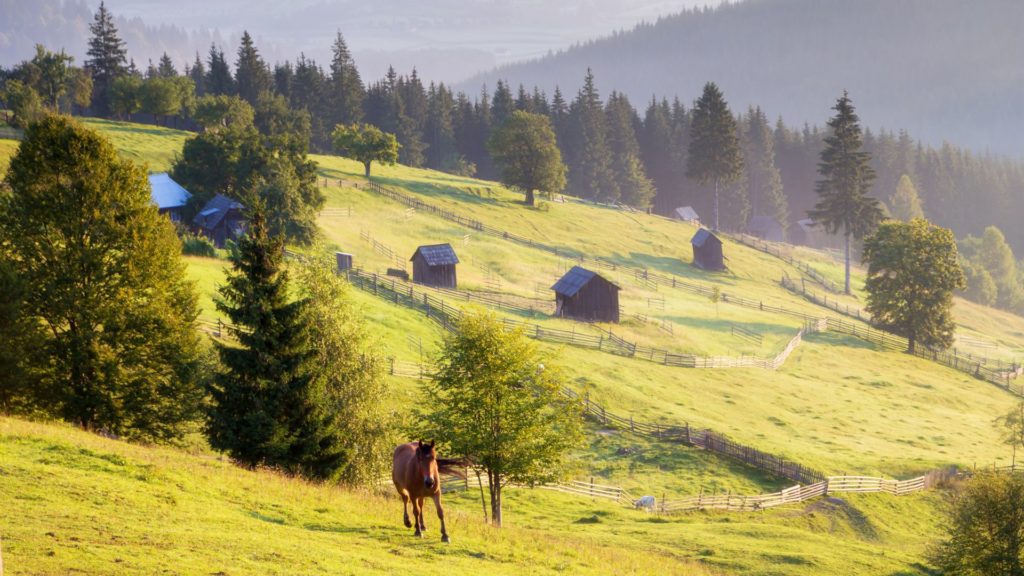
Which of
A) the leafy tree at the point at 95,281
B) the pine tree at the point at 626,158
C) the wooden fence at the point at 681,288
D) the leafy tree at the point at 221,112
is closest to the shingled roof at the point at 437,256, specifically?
the wooden fence at the point at 681,288

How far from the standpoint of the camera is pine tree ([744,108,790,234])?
155875 mm

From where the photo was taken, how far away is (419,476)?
18.0 metres

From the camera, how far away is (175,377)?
2923 centimetres

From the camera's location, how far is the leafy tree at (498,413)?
26.7 metres

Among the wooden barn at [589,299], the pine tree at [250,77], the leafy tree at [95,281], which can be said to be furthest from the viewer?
the pine tree at [250,77]

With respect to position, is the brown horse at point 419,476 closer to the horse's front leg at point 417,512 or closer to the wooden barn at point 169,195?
the horse's front leg at point 417,512

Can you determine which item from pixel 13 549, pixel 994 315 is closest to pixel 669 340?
pixel 13 549

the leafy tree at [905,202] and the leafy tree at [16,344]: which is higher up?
the leafy tree at [905,202]

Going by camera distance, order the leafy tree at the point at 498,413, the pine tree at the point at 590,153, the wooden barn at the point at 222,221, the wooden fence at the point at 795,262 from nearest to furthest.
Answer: the leafy tree at the point at 498,413
the wooden barn at the point at 222,221
the wooden fence at the point at 795,262
the pine tree at the point at 590,153

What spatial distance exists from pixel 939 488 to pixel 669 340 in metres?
25.9

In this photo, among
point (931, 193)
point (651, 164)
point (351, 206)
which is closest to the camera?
point (351, 206)

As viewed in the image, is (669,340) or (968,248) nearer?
(669,340)

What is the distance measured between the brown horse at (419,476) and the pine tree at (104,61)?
128 metres

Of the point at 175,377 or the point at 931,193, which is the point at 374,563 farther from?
the point at 931,193
